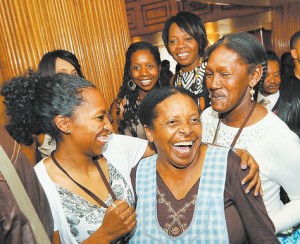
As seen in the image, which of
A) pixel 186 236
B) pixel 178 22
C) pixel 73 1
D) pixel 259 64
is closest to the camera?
pixel 186 236

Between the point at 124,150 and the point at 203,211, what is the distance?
23.0 inches

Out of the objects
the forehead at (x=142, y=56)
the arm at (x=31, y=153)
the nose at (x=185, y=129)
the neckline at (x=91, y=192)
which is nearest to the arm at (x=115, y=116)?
the forehead at (x=142, y=56)

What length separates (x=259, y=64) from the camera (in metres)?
1.87

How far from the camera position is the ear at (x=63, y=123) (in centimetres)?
164

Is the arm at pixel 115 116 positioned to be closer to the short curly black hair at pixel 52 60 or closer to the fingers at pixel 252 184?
the short curly black hair at pixel 52 60

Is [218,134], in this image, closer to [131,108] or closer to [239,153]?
[239,153]

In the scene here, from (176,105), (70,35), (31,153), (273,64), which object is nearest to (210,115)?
(176,105)

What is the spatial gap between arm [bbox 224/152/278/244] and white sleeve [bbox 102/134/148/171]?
1.89ft

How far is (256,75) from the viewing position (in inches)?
73.9

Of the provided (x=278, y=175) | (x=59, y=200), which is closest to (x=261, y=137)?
(x=278, y=175)

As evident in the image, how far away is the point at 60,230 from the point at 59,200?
0.14 metres

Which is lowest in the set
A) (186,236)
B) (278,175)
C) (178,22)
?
(186,236)

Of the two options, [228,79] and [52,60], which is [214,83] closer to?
[228,79]

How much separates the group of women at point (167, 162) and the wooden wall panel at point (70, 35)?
140 centimetres
